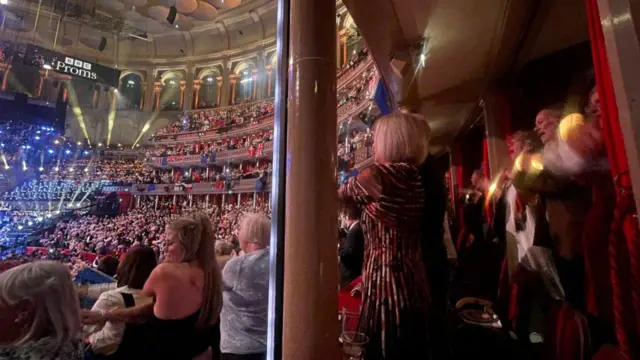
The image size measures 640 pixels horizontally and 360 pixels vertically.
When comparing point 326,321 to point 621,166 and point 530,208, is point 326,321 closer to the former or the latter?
point 621,166

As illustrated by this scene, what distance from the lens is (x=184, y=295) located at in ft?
4.27

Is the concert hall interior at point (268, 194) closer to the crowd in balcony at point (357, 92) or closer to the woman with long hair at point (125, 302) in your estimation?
the woman with long hair at point (125, 302)

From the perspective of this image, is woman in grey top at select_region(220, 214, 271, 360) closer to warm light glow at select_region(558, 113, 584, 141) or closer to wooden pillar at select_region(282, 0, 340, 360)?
wooden pillar at select_region(282, 0, 340, 360)

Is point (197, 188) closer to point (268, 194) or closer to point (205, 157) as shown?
point (205, 157)

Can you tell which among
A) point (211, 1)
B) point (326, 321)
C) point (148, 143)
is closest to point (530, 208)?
point (326, 321)

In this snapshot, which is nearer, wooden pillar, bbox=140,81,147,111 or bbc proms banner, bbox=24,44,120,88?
bbc proms banner, bbox=24,44,120,88

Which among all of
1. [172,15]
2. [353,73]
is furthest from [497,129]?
[172,15]

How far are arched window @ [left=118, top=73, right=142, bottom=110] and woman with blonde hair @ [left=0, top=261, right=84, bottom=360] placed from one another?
2.97 ft

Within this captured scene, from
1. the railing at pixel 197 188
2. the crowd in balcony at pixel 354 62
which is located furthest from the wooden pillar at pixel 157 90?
the crowd in balcony at pixel 354 62

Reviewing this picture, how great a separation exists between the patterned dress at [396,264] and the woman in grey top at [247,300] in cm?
60

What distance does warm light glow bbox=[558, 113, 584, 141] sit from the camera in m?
1.59

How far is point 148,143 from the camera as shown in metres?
1.66

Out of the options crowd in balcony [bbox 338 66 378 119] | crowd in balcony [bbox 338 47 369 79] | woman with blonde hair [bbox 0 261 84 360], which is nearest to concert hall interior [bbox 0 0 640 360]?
woman with blonde hair [bbox 0 261 84 360]

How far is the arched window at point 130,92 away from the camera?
5.08 ft
